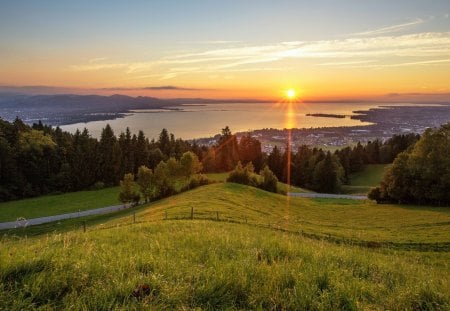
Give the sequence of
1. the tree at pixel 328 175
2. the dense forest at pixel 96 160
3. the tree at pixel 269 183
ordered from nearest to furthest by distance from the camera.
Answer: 1. the tree at pixel 269 183
2. the dense forest at pixel 96 160
3. the tree at pixel 328 175

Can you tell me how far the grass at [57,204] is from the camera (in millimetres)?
62231

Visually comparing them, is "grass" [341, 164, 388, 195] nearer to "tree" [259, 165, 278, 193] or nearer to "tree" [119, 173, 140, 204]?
"tree" [259, 165, 278, 193]

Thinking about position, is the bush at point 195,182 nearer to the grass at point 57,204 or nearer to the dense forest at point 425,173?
the grass at point 57,204

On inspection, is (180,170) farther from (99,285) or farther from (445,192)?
(99,285)

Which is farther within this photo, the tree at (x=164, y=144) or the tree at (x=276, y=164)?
the tree at (x=276, y=164)

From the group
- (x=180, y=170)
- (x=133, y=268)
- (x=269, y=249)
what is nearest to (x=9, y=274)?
(x=133, y=268)

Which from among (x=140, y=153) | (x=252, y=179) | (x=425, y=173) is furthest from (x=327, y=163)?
(x=140, y=153)

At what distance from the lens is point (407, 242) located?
79.4 ft

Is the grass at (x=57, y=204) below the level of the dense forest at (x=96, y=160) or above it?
below

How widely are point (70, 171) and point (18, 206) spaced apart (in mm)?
21404

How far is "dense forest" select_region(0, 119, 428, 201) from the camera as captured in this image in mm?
84562

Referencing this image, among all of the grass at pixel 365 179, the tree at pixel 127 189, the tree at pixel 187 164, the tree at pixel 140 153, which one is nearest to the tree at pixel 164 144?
the tree at pixel 140 153

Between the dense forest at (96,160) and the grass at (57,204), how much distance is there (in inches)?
331

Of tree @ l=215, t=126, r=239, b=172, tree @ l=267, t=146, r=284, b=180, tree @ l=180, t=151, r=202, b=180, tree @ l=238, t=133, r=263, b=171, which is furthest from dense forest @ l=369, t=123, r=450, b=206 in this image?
tree @ l=215, t=126, r=239, b=172
